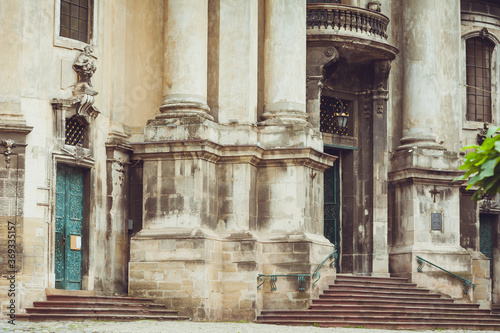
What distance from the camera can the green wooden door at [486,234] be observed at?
36.8 metres

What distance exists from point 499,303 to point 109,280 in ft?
51.5

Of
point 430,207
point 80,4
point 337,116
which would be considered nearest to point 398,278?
point 430,207

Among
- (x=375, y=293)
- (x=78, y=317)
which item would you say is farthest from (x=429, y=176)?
(x=78, y=317)

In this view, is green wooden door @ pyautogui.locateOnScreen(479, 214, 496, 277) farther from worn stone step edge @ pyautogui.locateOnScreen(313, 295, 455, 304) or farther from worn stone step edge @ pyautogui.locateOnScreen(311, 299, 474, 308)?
worn stone step edge @ pyautogui.locateOnScreen(311, 299, 474, 308)

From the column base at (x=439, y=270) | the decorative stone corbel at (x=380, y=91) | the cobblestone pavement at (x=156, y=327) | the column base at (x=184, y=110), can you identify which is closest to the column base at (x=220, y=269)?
the cobblestone pavement at (x=156, y=327)

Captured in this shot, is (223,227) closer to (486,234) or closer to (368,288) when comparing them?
(368,288)

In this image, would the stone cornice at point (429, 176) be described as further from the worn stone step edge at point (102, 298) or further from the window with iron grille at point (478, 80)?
the worn stone step edge at point (102, 298)

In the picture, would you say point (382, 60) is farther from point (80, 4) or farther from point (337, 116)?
point (80, 4)

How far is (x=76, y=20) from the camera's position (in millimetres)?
26453

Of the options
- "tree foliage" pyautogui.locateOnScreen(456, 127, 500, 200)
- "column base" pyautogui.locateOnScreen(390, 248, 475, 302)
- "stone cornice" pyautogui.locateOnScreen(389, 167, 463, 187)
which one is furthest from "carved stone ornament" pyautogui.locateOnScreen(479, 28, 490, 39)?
"tree foliage" pyautogui.locateOnScreen(456, 127, 500, 200)

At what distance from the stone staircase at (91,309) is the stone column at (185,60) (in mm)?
5014

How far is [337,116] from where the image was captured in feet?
107

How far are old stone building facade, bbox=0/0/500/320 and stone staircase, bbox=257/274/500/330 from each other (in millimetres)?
552

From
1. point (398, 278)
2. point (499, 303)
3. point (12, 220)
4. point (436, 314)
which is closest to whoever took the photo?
point (12, 220)
